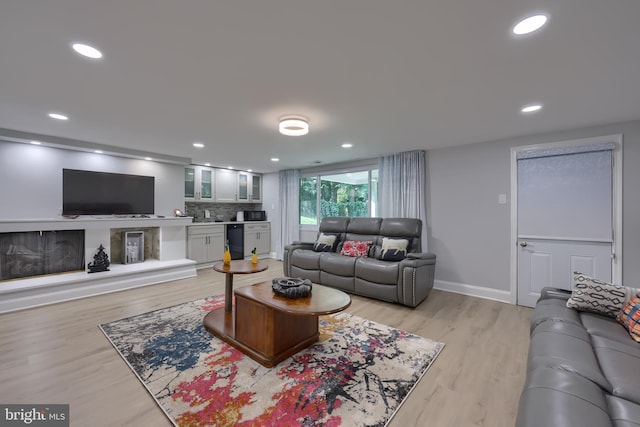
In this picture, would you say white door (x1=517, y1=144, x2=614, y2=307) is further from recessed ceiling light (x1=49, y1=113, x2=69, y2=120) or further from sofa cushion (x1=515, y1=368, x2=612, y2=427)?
recessed ceiling light (x1=49, y1=113, x2=69, y2=120)

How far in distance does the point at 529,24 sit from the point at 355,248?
3401 millimetres

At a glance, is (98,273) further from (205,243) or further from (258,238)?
(258,238)

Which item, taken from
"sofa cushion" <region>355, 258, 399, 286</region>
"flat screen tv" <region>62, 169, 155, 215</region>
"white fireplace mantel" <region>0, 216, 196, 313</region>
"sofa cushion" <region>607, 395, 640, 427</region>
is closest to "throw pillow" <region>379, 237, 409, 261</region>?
"sofa cushion" <region>355, 258, 399, 286</region>

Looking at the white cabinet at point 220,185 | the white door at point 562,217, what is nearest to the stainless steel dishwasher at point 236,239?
the white cabinet at point 220,185

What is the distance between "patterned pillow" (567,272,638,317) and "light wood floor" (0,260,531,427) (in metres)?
0.64

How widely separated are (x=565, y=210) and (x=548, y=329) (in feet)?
7.55

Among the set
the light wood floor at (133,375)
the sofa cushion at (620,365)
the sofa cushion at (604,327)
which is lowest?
the light wood floor at (133,375)

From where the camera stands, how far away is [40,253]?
13.0 feet

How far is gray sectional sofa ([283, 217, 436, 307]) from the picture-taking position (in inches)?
134

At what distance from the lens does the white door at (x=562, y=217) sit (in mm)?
3102

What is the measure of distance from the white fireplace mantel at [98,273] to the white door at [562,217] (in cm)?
540

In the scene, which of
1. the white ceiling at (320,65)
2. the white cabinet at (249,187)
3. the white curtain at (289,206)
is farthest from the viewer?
the white cabinet at (249,187)

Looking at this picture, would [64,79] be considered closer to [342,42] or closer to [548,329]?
[342,42]

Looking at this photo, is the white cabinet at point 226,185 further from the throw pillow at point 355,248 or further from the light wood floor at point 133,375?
the throw pillow at point 355,248
